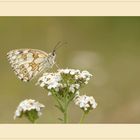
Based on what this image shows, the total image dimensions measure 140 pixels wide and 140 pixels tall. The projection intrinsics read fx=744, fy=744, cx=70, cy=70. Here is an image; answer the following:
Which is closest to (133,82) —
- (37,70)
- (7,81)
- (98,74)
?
(98,74)

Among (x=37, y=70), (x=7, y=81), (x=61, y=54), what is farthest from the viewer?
(x=61, y=54)

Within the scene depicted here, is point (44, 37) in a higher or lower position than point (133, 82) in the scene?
higher

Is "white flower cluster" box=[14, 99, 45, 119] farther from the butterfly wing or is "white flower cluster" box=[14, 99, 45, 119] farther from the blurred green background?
the blurred green background

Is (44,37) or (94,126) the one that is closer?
(94,126)

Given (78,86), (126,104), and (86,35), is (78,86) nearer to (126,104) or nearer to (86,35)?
(126,104)

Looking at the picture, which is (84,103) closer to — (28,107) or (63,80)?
(63,80)

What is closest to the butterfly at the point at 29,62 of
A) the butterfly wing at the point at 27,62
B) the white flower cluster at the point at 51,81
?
the butterfly wing at the point at 27,62

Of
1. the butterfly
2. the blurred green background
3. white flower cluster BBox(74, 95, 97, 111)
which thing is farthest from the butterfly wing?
the blurred green background
